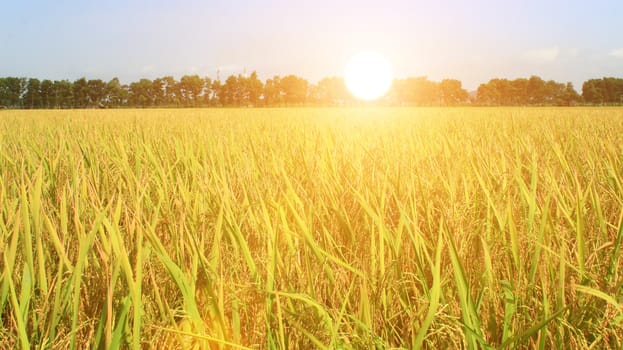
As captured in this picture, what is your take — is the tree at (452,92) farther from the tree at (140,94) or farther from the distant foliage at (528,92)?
the tree at (140,94)

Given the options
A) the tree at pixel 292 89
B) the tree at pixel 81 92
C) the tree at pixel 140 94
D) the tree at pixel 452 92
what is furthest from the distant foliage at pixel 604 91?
the tree at pixel 81 92

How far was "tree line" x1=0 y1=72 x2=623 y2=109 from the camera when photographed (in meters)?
69.1

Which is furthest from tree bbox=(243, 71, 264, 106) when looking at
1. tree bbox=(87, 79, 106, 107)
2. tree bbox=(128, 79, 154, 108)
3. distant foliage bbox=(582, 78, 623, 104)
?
distant foliage bbox=(582, 78, 623, 104)

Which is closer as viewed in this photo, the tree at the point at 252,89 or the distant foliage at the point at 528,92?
the tree at the point at 252,89

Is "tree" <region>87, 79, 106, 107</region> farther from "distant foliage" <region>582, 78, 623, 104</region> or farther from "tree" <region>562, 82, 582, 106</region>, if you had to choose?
"distant foliage" <region>582, 78, 623, 104</region>

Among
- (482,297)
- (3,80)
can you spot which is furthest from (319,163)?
(3,80)

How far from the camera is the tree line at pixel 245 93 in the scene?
227 ft

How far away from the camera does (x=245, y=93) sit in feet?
242

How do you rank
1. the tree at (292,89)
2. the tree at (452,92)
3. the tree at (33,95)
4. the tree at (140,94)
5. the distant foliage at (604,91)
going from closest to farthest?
1. the tree at (33,95)
2. the tree at (140,94)
3. the distant foliage at (604,91)
4. the tree at (292,89)
5. the tree at (452,92)

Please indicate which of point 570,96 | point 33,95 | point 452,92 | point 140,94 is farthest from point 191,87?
point 570,96

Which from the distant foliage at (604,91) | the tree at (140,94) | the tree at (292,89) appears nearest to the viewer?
the tree at (140,94)

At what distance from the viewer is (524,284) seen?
2.74ft

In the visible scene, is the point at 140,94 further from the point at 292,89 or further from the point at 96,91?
the point at 292,89

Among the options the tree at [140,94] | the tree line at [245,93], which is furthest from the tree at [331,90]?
the tree at [140,94]
